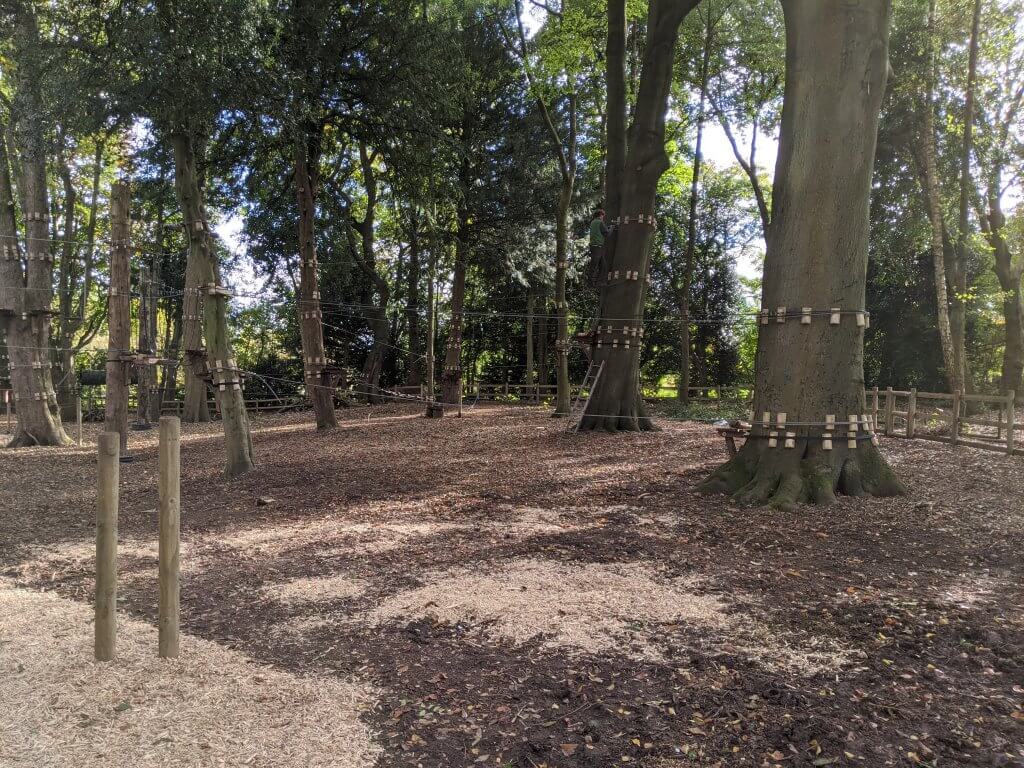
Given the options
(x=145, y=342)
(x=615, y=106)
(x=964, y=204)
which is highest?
(x=615, y=106)

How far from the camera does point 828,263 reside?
20.9 feet

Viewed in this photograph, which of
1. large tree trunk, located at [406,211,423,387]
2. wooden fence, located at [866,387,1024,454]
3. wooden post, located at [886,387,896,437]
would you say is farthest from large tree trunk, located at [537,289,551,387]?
wooden post, located at [886,387,896,437]

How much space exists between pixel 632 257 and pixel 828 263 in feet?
18.2

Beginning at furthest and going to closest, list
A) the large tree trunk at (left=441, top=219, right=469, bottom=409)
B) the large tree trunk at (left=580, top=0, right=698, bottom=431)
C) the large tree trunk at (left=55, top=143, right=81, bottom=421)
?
the large tree trunk at (left=55, top=143, right=81, bottom=421) < the large tree trunk at (left=441, top=219, right=469, bottom=409) < the large tree trunk at (left=580, top=0, right=698, bottom=431)

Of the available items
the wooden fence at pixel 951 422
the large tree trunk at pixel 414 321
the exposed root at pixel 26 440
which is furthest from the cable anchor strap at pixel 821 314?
the large tree trunk at pixel 414 321

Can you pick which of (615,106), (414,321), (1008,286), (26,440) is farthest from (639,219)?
(414,321)

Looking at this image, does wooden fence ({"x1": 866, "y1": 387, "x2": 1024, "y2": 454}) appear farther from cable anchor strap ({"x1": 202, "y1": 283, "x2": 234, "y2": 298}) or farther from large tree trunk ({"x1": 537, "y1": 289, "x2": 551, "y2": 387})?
large tree trunk ({"x1": 537, "y1": 289, "x2": 551, "y2": 387})

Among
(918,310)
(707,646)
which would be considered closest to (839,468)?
(707,646)

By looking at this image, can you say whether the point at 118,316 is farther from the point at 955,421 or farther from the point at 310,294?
the point at 955,421

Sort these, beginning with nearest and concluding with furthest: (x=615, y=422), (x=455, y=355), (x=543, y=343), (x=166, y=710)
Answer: (x=166, y=710)
(x=615, y=422)
(x=455, y=355)
(x=543, y=343)

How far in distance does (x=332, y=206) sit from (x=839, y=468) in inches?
539

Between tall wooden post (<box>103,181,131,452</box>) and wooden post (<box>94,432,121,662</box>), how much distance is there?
766 centimetres

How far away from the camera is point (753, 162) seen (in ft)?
67.1

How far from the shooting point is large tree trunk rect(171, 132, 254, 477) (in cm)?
860
